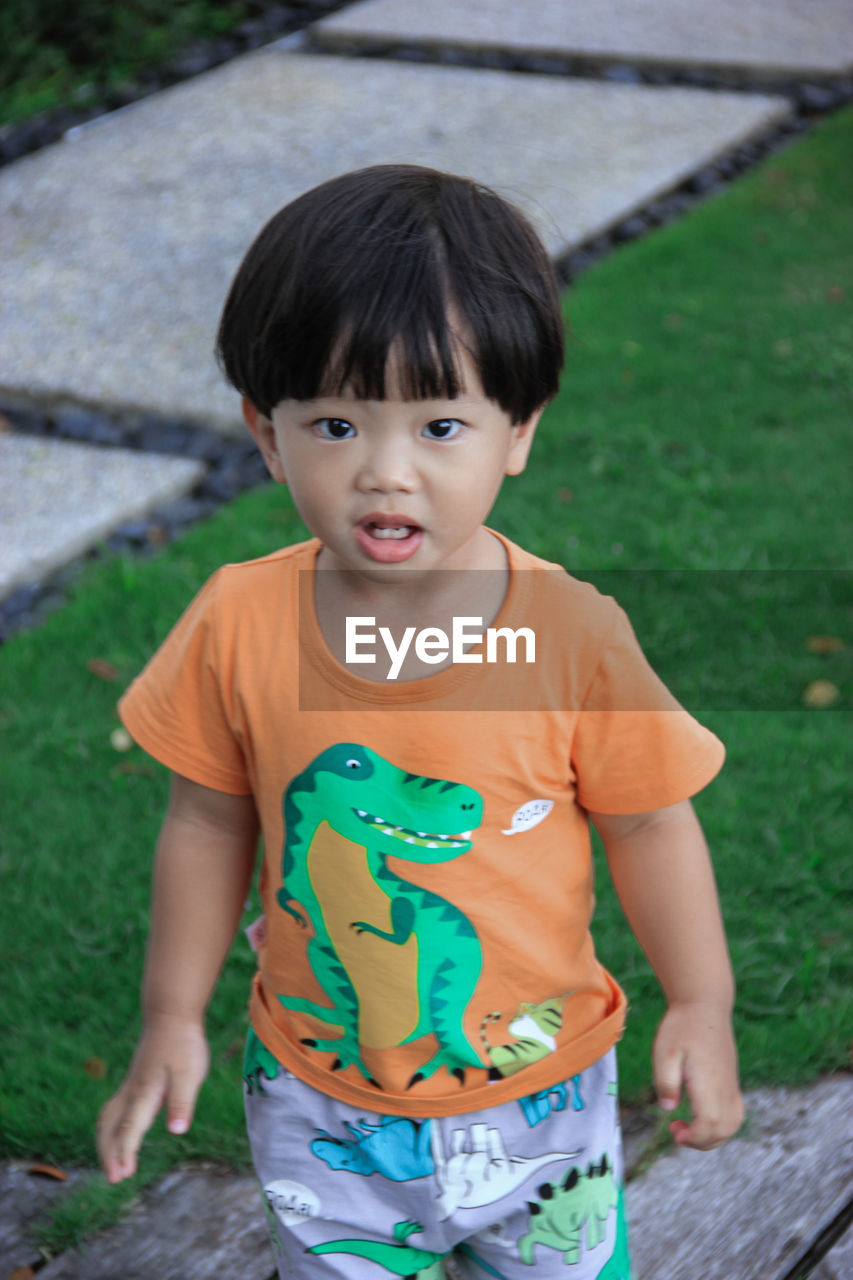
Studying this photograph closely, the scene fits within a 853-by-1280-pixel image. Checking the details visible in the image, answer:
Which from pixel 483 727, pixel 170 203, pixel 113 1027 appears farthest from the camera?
pixel 170 203

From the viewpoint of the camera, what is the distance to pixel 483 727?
4.67 ft

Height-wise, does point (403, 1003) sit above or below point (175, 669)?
below

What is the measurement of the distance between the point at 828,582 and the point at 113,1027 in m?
2.04

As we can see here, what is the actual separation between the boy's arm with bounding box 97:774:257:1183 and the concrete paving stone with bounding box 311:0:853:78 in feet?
20.4

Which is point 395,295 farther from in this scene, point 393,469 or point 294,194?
point 294,194

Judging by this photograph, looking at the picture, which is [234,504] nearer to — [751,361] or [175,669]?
[751,361]

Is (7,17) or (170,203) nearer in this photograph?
(170,203)

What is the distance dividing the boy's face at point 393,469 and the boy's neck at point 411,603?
0.31 ft

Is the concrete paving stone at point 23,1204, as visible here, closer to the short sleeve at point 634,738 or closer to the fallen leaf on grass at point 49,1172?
the fallen leaf on grass at point 49,1172

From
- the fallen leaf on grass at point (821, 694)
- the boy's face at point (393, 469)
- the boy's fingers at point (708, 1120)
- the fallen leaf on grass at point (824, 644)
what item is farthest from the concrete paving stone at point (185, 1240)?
the fallen leaf on grass at point (824, 644)

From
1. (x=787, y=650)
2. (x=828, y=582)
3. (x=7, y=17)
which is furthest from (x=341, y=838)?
(x=7, y=17)

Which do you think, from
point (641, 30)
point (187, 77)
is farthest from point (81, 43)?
point (641, 30)

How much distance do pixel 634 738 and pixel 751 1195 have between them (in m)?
0.87

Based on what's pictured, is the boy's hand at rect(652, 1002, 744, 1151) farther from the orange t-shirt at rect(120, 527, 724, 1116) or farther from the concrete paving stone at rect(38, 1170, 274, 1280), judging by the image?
the concrete paving stone at rect(38, 1170, 274, 1280)
